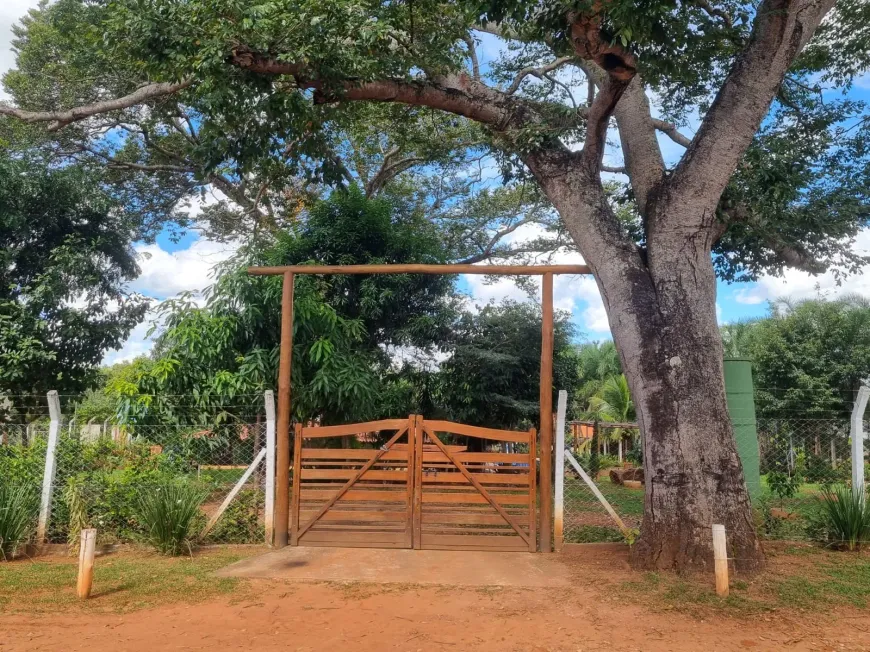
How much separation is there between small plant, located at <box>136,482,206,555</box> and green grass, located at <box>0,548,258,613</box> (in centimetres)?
18

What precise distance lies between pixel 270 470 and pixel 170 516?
1.18 m

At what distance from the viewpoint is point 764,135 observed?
37.1ft

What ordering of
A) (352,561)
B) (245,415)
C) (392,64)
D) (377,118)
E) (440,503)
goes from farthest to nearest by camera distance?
(377,118), (245,415), (392,64), (440,503), (352,561)

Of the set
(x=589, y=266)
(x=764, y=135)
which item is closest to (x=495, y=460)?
(x=589, y=266)

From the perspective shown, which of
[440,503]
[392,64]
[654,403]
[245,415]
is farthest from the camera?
[245,415]

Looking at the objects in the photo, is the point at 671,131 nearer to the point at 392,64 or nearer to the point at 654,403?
the point at 392,64

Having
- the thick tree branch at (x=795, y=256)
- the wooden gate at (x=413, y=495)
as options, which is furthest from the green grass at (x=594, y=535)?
the thick tree branch at (x=795, y=256)

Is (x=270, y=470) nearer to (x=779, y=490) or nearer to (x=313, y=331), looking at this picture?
(x=313, y=331)

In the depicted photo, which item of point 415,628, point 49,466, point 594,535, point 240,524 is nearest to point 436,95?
point 240,524

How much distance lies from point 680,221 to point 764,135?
5.08m

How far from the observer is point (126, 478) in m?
8.19

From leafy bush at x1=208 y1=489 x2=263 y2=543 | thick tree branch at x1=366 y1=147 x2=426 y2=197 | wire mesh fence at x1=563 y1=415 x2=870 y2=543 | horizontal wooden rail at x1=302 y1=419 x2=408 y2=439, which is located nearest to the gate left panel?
horizontal wooden rail at x1=302 y1=419 x2=408 y2=439

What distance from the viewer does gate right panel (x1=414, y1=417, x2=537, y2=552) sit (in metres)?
8.09

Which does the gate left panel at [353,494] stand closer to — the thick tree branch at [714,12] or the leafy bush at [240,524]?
the leafy bush at [240,524]
